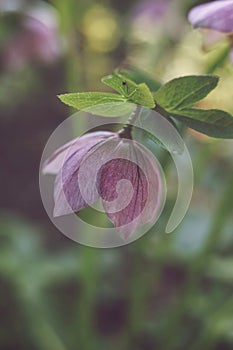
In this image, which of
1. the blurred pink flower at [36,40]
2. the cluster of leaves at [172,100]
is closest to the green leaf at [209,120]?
the cluster of leaves at [172,100]

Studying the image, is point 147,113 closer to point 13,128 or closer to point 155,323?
point 155,323

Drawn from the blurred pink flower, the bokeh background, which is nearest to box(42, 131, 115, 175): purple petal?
the bokeh background

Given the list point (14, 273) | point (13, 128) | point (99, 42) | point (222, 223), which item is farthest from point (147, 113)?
point (99, 42)

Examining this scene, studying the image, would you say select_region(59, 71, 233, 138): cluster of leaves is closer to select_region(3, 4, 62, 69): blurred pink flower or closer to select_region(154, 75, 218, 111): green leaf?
select_region(154, 75, 218, 111): green leaf

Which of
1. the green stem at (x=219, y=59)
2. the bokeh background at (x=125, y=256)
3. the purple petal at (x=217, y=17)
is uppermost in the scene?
the purple petal at (x=217, y=17)

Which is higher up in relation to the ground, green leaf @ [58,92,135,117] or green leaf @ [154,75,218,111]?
green leaf @ [154,75,218,111]

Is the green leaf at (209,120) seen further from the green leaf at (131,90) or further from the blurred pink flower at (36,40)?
the blurred pink flower at (36,40)
